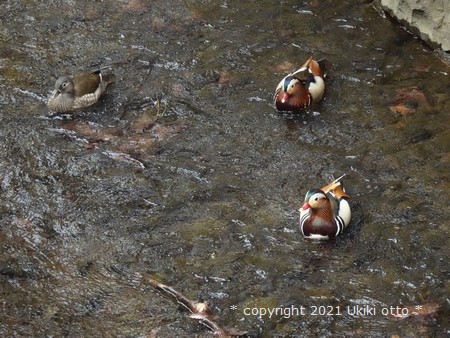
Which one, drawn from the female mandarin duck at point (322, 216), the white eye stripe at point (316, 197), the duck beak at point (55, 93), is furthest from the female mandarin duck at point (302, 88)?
the duck beak at point (55, 93)

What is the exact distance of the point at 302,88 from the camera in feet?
23.8

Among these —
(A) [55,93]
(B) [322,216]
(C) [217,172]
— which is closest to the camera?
(B) [322,216]

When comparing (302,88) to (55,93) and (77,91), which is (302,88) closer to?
(77,91)

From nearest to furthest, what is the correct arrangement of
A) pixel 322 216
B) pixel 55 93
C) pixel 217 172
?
pixel 322 216 < pixel 217 172 < pixel 55 93

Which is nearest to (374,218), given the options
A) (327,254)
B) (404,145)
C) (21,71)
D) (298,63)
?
(327,254)

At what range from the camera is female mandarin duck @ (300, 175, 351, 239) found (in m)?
5.76

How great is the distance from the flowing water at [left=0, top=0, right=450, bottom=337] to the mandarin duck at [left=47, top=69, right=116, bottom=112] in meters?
0.13

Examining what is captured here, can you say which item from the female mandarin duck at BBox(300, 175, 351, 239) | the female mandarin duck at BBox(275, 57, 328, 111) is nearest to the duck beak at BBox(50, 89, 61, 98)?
the female mandarin duck at BBox(275, 57, 328, 111)

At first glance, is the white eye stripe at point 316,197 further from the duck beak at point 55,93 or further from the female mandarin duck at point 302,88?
the duck beak at point 55,93

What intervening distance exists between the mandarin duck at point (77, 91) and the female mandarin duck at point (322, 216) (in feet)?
8.63

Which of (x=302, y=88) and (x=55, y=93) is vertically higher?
(x=302, y=88)

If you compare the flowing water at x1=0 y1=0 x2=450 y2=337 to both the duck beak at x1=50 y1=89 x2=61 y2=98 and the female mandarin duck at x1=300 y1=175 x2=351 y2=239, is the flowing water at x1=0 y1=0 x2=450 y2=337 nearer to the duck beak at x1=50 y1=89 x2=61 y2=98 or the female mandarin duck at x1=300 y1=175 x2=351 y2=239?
the female mandarin duck at x1=300 y1=175 x2=351 y2=239

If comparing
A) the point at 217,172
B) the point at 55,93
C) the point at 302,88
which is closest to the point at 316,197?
the point at 217,172

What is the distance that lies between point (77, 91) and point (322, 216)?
293 cm
